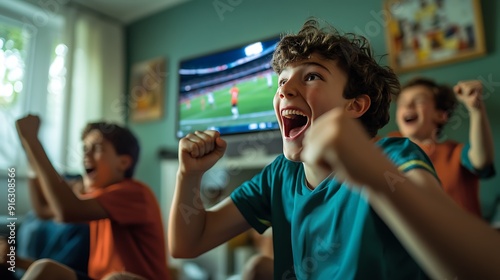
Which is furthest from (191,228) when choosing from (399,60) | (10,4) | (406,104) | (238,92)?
(10,4)

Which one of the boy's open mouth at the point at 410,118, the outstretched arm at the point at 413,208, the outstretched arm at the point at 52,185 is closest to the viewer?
the outstretched arm at the point at 413,208

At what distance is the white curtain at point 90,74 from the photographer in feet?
8.34

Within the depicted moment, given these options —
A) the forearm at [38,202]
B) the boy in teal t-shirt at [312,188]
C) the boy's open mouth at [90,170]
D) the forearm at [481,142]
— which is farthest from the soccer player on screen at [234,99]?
the forearm at [38,202]

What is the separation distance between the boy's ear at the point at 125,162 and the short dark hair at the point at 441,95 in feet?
3.37

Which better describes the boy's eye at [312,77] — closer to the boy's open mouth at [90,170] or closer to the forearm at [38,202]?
the boy's open mouth at [90,170]

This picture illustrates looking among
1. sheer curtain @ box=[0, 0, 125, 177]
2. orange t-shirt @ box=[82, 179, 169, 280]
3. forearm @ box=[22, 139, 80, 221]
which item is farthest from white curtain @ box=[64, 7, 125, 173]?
forearm @ box=[22, 139, 80, 221]

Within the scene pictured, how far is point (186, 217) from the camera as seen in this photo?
735 mm

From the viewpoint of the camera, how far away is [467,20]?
58.9 inches

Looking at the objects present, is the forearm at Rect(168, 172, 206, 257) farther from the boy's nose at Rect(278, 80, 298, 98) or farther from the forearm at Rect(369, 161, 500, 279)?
the forearm at Rect(369, 161, 500, 279)

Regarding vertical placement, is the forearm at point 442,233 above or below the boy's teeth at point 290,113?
below

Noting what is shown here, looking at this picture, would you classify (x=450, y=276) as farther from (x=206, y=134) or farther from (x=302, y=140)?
(x=206, y=134)

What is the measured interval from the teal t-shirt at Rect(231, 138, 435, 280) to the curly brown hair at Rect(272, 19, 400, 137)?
100 millimetres

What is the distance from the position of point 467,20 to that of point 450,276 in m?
1.43

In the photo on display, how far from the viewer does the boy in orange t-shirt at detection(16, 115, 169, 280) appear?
2.85 feet
